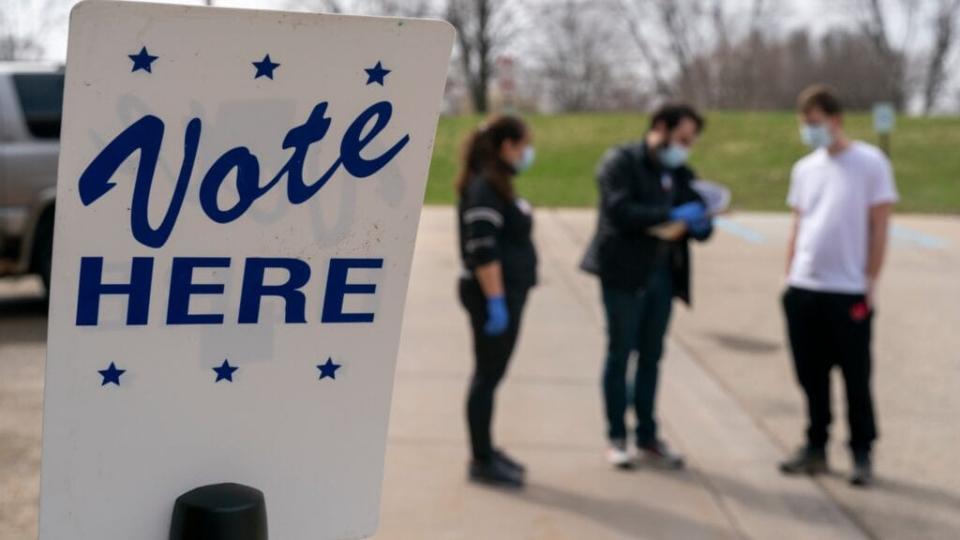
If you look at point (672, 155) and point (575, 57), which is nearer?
point (672, 155)

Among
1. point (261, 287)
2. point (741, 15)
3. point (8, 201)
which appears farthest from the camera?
point (741, 15)

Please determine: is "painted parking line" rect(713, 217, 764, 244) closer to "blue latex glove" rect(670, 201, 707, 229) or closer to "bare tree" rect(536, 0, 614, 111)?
"blue latex glove" rect(670, 201, 707, 229)

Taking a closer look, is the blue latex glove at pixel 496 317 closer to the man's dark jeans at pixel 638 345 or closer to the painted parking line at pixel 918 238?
the man's dark jeans at pixel 638 345

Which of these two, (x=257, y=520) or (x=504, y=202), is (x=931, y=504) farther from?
(x=257, y=520)

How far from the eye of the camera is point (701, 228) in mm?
5141

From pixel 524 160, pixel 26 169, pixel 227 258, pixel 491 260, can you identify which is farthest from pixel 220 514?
pixel 26 169

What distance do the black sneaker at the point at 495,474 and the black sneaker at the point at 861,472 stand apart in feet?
4.98

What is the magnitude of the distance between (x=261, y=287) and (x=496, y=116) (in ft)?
10.6

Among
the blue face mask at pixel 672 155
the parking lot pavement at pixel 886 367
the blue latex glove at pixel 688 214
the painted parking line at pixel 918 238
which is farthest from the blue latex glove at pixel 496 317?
the painted parking line at pixel 918 238

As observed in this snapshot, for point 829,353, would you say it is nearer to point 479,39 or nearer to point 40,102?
point 40,102

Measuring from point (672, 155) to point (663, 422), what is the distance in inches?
66.0

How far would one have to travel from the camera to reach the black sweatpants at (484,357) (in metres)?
4.89

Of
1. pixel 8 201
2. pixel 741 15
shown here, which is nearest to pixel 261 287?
pixel 8 201

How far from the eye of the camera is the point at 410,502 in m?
4.75
